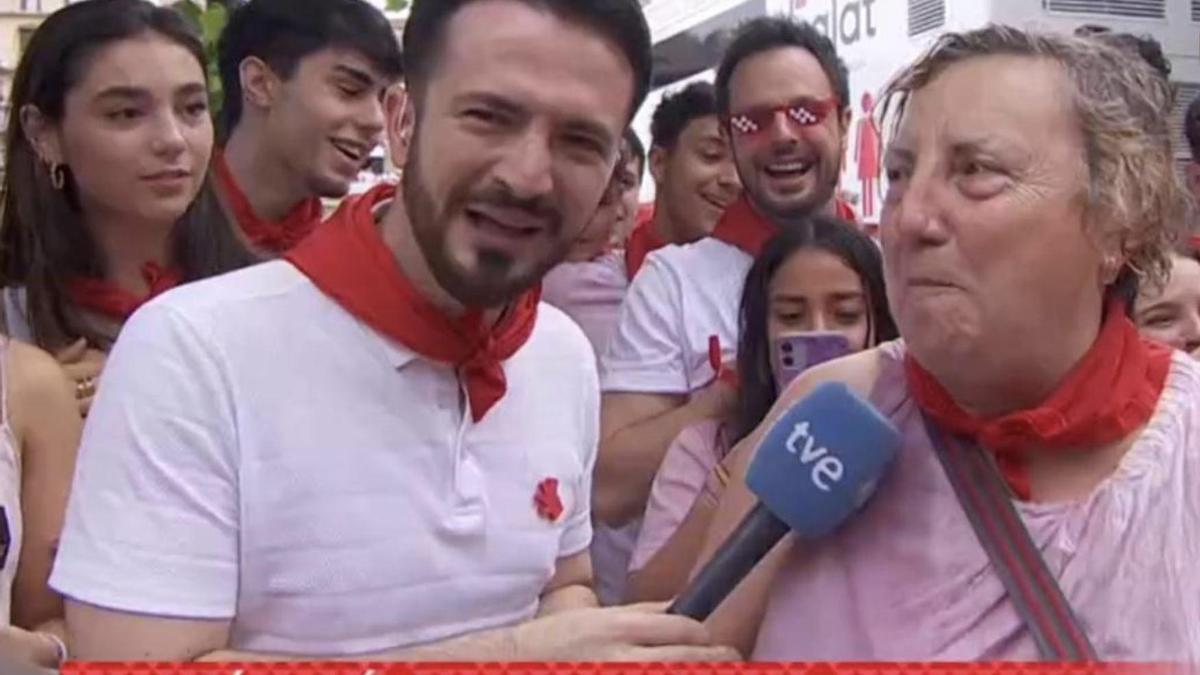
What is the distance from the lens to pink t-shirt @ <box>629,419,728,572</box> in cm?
216

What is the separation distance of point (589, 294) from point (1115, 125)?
1.77 m

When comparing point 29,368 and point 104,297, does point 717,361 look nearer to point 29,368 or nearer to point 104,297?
point 104,297

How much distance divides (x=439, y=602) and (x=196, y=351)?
298 millimetres

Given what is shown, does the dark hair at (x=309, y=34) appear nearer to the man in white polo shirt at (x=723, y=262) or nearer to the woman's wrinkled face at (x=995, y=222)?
the man in white polo shirt at (x=723, y=262)

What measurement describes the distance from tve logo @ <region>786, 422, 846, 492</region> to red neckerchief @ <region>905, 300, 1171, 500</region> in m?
0.13

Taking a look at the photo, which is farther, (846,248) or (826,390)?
(846,248)

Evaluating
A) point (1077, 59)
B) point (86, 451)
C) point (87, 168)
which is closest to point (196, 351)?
point (86, 451)

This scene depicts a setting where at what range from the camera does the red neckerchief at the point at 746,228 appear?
2605mm

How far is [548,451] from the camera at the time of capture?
5.17ft

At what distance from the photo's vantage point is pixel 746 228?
8.63 feet

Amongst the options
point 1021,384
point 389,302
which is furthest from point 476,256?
point 1021,384

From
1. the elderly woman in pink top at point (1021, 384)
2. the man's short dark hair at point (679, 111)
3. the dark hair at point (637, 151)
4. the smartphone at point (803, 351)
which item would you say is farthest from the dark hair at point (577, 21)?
the dark hair at point (637, 151)

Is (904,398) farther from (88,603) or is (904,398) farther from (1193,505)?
(88,603)

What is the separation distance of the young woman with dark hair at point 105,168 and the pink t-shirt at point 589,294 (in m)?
0.82
